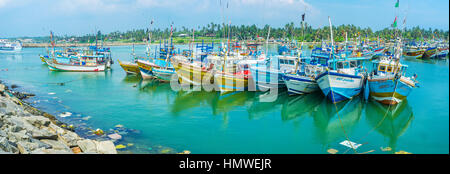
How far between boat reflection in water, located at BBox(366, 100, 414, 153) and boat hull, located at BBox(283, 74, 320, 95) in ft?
13.6

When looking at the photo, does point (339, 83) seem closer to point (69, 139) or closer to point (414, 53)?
point (69, 139)

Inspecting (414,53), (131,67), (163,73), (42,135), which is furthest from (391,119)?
(414,53)

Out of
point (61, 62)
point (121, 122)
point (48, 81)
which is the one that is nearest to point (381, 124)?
point (121, 122)

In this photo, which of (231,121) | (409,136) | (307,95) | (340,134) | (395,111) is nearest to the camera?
(409,136)

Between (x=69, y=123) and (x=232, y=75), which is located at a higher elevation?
(x=232, y=75)

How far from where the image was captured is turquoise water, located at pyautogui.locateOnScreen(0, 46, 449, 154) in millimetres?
13078

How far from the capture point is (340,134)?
49.3 feet

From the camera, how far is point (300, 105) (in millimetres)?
20938

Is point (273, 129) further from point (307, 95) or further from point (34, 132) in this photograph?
point (34, 132)

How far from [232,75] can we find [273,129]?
8328mm

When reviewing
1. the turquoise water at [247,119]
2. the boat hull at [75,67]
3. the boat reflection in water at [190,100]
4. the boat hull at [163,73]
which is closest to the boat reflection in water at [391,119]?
the turquoise water at [247,119]

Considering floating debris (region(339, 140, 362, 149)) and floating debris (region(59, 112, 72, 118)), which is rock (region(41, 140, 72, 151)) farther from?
floating debris (region(339, 140, 362, 149))

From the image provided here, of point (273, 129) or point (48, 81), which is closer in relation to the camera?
point (273, 129)

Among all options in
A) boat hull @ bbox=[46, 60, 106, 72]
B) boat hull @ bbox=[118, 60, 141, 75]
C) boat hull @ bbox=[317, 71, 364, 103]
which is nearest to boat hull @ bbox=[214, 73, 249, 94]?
boat hull @ bbox=[317, 71, 364, 103]
